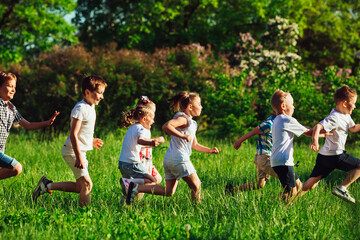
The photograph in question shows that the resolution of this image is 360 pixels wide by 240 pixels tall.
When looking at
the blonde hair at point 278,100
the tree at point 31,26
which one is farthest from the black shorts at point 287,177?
the tree at point 31,26

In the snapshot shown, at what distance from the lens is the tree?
18422mm

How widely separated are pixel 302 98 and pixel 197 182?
6762mm

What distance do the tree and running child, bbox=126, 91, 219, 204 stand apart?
1492cm

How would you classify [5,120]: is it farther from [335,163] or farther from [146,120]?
[335,163]

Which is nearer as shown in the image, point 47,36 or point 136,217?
point 136,217

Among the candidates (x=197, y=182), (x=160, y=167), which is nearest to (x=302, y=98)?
(x=160, y=167)

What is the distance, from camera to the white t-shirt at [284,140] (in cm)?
499

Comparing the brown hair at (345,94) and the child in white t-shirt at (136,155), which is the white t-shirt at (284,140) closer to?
the brown hair at (345,94)

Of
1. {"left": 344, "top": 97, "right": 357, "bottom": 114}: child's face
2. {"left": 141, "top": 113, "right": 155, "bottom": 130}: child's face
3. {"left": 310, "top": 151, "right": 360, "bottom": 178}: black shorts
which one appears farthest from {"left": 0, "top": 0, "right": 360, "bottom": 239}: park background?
{"left": 344, "top": 97, "right": 357, "bottom": 114}: child's face

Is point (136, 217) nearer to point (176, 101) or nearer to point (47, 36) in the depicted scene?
point (176, 101)

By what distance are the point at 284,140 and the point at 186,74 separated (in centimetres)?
834

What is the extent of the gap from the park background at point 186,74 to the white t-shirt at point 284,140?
18.4 inches

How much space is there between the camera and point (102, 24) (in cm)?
2008

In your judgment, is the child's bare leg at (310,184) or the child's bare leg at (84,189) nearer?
the child's bare leg at (84,189)
